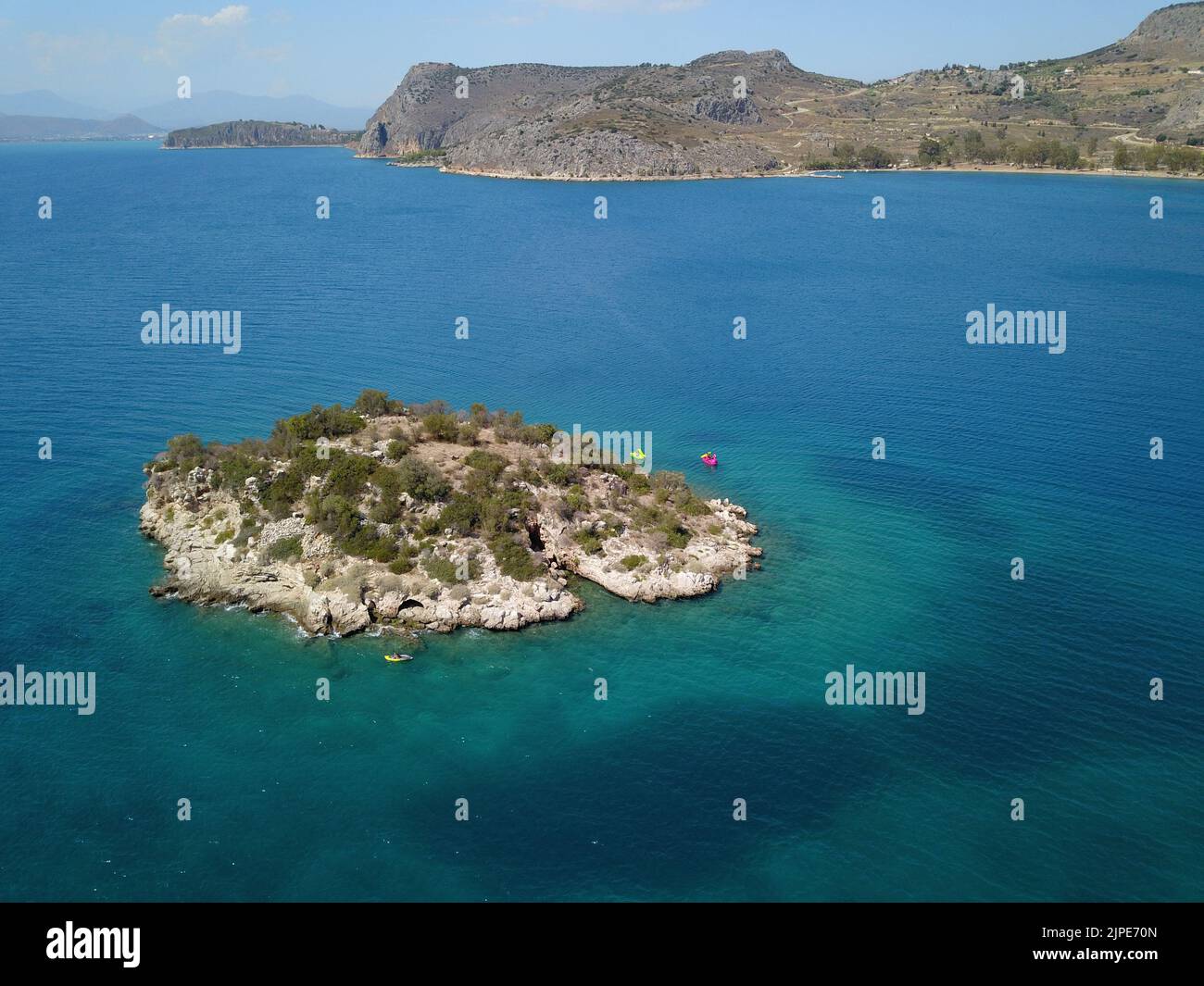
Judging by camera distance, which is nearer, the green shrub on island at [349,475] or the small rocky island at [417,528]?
the small rocky island at [417,528]

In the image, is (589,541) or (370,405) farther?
(370,405)

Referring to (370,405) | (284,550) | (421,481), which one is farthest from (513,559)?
(370,405)

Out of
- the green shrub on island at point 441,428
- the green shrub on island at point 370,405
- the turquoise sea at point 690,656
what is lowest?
the turquoise sea at point 690,656

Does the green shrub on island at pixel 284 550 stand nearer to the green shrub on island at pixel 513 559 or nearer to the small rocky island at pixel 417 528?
the small rocky island at pixel 417 528

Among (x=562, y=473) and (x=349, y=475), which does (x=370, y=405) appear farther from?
(x=562, y=473)

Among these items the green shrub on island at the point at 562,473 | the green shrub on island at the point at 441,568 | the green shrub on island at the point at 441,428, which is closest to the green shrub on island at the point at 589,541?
the green shrub on island at the point at 562,473

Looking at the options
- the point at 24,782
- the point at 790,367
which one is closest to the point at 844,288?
the point at 790,367
